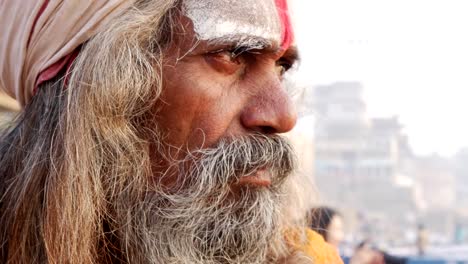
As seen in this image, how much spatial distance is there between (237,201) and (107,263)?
0.37 m

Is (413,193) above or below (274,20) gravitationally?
below

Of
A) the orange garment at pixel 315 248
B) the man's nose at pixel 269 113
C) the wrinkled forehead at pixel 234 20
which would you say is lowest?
the orange garment at pixel 315 248

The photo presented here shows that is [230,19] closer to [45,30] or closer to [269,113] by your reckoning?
[269,113]

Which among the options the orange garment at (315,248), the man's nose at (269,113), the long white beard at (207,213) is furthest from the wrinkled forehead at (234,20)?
the orange garment at (315,248)

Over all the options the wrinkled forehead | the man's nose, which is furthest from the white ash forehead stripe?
the man's nose

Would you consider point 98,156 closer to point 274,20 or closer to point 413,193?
point 274,20

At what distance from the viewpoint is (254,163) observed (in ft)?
6.31

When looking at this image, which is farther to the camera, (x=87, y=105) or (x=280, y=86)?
(x=280, y=86)

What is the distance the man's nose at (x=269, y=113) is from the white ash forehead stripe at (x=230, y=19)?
16 cm

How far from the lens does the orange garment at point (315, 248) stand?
6.96 ft

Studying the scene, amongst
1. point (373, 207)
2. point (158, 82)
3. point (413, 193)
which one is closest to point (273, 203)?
point (158, 82)

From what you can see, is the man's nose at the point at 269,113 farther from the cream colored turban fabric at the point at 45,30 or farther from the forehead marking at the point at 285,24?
the cream colored turban fabric at the point at 45,30

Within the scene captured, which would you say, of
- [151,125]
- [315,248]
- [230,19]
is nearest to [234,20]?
[230,19]

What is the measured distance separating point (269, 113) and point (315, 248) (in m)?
0.48
